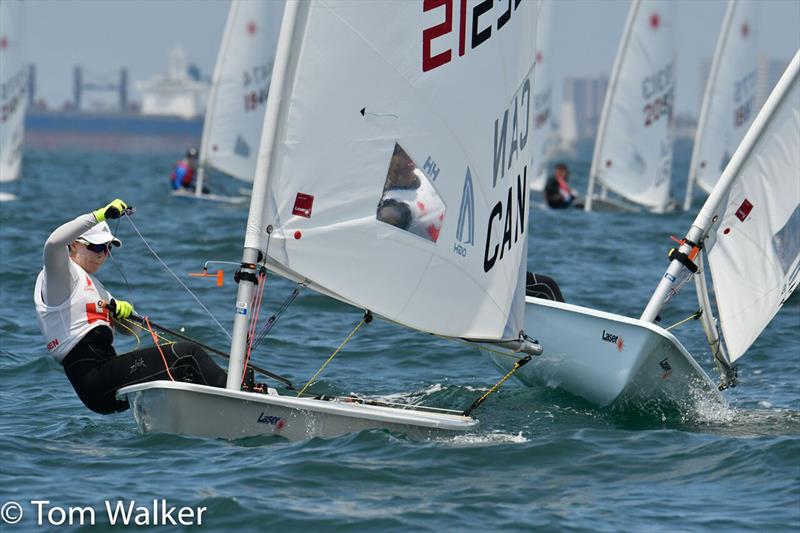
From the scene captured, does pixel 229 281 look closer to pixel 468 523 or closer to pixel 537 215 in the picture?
pixel 468 523

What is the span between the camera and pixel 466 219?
5.79m

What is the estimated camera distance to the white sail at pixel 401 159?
523 centimetres

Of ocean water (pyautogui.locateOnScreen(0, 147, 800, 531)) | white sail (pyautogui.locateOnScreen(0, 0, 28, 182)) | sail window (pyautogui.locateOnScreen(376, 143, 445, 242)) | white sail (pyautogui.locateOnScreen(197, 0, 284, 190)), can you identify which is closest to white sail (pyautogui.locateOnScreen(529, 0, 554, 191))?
white sail (pyautogui.locateOnScreen(197, 0, 284, 190))

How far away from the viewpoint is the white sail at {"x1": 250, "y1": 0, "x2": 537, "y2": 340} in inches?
206

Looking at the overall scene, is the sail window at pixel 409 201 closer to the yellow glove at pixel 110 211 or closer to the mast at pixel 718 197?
the yellow glove at pixel 110 211

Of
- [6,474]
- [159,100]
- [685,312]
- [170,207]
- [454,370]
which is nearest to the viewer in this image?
[6,474]

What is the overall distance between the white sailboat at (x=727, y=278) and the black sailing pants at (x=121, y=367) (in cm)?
195

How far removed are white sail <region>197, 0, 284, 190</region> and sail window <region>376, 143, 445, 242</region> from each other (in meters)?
17.4

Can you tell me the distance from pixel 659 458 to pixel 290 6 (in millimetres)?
2418

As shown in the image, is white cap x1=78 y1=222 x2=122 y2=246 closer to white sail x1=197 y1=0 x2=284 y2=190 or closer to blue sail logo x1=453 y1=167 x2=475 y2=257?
blue sail logo x1=453 y1=167 x2=475 y2=257

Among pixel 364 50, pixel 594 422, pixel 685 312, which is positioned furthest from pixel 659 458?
pixel 685 312

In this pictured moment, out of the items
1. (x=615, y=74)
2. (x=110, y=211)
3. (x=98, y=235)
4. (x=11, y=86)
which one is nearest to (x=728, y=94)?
(x=615, y=74)

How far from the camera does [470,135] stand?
18.8 ft

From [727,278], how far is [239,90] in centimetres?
1743
